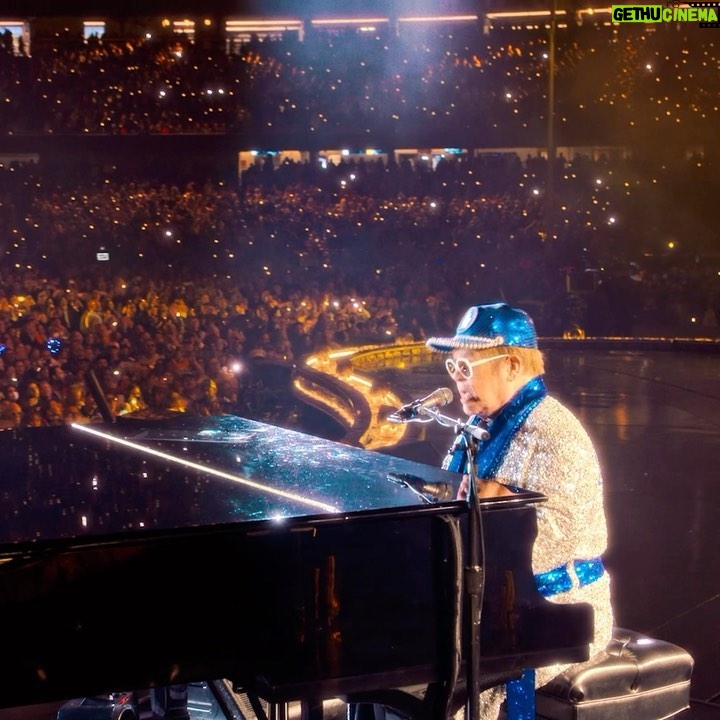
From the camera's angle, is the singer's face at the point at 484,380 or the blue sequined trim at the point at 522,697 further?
the singer's face at the point at 484,380

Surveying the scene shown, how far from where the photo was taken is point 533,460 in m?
2.99

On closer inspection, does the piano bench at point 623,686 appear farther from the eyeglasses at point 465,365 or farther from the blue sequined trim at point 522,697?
the eyeglasses at point 465,365

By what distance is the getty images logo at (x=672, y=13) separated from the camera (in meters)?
27.3

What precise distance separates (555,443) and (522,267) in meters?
17.5

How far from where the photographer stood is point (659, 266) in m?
22.6

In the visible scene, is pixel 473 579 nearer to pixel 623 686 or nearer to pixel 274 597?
pixel 274 597

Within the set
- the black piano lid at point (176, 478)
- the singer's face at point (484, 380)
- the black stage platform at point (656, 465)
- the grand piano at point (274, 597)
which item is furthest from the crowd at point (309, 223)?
the grand piano at point (274, 597)

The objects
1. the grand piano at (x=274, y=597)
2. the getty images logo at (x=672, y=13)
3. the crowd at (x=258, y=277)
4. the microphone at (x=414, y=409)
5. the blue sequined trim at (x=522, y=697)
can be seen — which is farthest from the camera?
the getty images logo at (x=672, y=13)

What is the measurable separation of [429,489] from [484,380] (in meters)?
0.51

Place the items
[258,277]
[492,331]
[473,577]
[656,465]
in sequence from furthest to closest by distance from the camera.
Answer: [258,277]
[656,465]
[492,331]
[473,577]

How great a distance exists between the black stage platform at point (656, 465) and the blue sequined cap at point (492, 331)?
194 cm

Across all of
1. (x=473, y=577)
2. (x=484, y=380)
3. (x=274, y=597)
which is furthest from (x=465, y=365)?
(x=274, y=597)

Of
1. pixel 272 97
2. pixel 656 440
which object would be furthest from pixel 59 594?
pixel 272 97

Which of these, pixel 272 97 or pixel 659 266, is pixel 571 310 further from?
pixel 272 97
